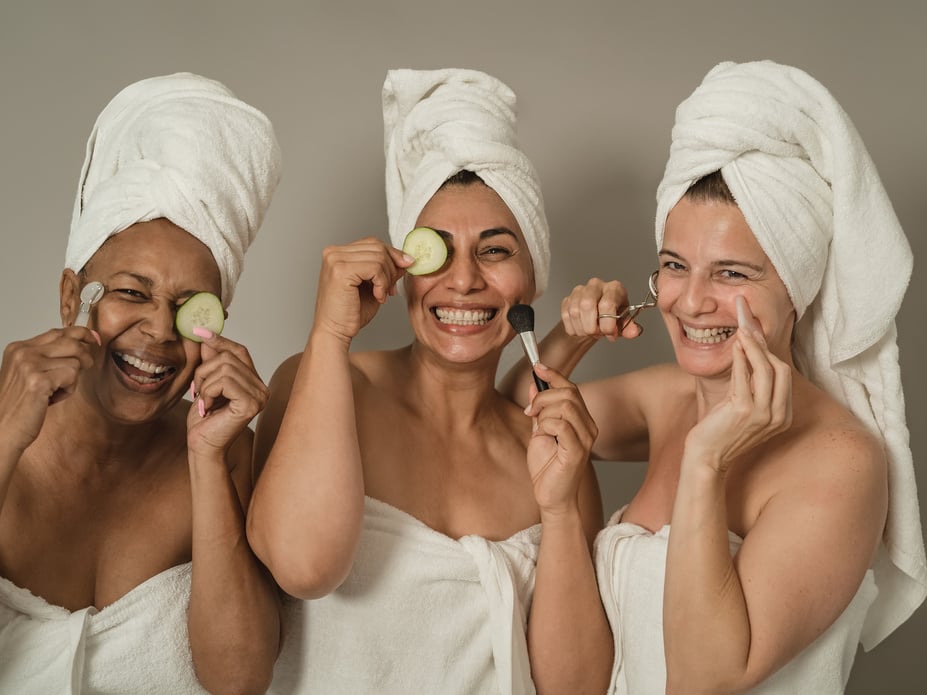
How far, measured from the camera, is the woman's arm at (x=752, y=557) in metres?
1.79

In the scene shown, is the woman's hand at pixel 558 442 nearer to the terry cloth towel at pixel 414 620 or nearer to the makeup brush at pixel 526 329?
the makeup brush at pixel 526 329

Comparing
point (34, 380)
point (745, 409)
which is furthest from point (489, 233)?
point (34, 380)

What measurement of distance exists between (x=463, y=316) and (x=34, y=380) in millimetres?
922

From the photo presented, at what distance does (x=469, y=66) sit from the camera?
10.8ft

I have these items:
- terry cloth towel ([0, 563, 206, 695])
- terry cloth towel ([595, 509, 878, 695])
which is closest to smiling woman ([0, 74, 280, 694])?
terry cloth towel ([0, 563, 206, 695])

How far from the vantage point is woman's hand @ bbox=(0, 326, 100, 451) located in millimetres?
1767

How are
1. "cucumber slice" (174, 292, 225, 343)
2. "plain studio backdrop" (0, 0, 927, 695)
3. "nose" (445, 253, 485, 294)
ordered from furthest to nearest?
"plain studio backdrop" (0, 0, 927, 695) < "nose" (445, 253, 485, 294) < "cucumber slice" (174, 292, 225, 343)

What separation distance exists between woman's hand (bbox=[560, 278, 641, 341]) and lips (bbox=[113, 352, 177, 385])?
0.88 metres

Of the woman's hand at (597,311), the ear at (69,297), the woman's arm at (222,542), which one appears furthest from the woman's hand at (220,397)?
the woman's hand at (597,311)

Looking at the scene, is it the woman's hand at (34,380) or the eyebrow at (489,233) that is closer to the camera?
the woman's hand at (34,380)

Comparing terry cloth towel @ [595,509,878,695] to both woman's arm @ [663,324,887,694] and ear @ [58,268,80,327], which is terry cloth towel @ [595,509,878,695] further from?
ear @ [58,268,80,327]

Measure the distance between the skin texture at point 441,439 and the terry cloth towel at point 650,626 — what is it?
49mm

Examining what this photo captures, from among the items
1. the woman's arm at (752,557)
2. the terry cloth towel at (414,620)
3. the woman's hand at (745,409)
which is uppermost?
the woman's hand at (745,409)

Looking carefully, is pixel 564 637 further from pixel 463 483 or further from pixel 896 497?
pixel 896 497
